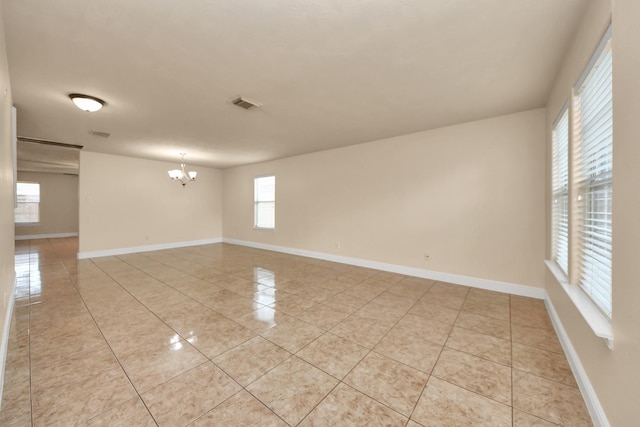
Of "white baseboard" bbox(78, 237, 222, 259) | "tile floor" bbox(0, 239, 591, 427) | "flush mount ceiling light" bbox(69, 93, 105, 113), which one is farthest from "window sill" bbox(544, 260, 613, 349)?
"white baseboard" bbox(78, 237, 222, 259)

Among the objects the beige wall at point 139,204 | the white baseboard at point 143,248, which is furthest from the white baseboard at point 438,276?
the beige wall at point 139,204

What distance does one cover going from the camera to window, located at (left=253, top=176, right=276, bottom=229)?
685 cm

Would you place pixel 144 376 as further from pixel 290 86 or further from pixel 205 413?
pixel 290 86

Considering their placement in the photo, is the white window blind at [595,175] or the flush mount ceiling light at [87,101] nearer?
the white window blind at [595,175]

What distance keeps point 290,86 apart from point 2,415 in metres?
3.24

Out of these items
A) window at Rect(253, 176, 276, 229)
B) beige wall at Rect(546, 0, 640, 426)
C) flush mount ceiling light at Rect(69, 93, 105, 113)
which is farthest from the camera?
window at Rect(253, 176, 276, 229)

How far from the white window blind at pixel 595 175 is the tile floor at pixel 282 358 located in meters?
0.78

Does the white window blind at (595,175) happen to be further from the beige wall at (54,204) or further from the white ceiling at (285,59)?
the beige wall at (54,204)

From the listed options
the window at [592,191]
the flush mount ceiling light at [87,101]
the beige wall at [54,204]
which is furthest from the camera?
the beige wall at [54,204]

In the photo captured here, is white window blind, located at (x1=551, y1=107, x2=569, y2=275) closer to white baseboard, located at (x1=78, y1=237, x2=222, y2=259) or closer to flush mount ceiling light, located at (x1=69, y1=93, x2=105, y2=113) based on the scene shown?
flush mount ceiling light, located at (x1=69, y1=93, x2=105, y2=113)

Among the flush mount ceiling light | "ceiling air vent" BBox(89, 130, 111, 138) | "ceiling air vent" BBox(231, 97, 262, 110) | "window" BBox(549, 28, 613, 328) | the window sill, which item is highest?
"ceiling air vent" BBox(89, 130, 111, 138)

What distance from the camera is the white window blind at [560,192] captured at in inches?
94.8

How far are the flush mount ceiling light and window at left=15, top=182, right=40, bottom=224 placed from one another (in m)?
9.29

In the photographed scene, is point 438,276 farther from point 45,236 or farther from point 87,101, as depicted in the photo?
point 45,236
